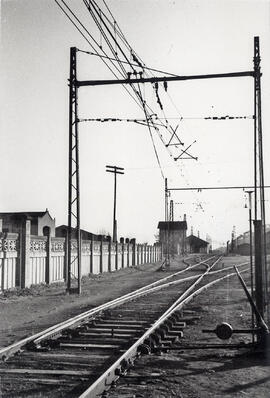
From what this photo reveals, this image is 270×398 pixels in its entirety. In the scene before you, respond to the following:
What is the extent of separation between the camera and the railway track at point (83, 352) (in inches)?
229

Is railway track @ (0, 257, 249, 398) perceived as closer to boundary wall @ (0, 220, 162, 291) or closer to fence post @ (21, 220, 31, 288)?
boundary wall @ (0, 220, 162, 291)

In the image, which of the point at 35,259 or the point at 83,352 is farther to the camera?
the point at 35,259

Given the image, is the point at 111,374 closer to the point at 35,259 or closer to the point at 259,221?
the point at 259,221

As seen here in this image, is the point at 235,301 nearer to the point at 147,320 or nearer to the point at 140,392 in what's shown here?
the point at 147,320

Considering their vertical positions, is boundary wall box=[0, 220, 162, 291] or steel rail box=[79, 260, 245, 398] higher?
boundary wall box=[0, 220, 162, 291]

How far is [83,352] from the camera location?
301 inches

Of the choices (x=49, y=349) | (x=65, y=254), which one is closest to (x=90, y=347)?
(x=49, y=349)

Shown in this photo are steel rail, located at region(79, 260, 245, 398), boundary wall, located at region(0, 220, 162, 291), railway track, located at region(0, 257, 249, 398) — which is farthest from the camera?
boundary wall, located at region(0, 220, 162, 291)

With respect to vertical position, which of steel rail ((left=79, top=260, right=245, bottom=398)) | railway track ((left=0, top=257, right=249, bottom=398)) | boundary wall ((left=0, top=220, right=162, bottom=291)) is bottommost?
railway track ((left=0, top=257, right=249, bottom=398))

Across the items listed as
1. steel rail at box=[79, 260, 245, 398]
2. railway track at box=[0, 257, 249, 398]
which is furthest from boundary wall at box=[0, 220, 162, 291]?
steel rail at box=[79, 260, 245, 398]

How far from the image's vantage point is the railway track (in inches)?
229

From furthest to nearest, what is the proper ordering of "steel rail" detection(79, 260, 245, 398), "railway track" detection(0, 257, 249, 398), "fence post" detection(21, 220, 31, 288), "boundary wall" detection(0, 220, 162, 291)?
"fence post" detection(21, 220, 31, 288) → "boundary wall" detection(0, 220, 162, 291) → "railway track" detection(0, 257, 249, 398) → "steel rail" detection(79, 260, 245, 398)

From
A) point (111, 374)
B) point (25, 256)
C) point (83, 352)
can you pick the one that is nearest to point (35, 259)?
point (25, 256)

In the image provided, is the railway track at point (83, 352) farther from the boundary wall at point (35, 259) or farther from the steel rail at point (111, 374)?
the boundary wall at point (35, 259)
